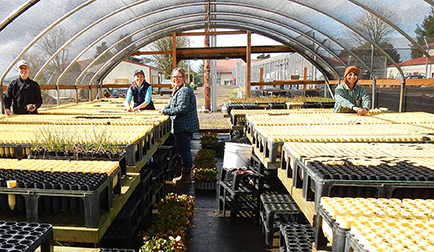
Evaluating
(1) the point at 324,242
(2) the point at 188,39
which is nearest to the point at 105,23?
(1) the point at 324,242

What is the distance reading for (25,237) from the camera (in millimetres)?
1644

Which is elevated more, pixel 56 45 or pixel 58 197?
pixel 56 45

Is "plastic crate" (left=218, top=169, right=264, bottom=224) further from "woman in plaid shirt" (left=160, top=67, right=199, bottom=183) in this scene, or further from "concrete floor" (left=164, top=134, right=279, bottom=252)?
"woman in plaid shirt" (left=160, top=67, right=199, bottom=183)

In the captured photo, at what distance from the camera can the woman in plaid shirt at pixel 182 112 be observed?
5.64 m

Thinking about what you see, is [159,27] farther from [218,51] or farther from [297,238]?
[297,238]

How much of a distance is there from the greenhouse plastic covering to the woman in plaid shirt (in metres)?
3.29

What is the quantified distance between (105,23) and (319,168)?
9.93 m

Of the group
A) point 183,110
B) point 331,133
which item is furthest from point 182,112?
point 331,133

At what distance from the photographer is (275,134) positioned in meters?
4.09

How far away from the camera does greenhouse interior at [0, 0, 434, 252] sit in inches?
92.2

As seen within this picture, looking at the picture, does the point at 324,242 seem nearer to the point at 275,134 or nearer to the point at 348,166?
the point at 348,166

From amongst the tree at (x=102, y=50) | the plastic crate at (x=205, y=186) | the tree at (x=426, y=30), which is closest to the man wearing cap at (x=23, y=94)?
the plastic crate at (x=205, y=186)

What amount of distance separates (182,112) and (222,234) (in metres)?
2.28

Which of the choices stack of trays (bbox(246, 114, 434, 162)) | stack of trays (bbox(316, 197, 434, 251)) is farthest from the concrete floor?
stack of trays (bbox(316, 197, 434, 251))
